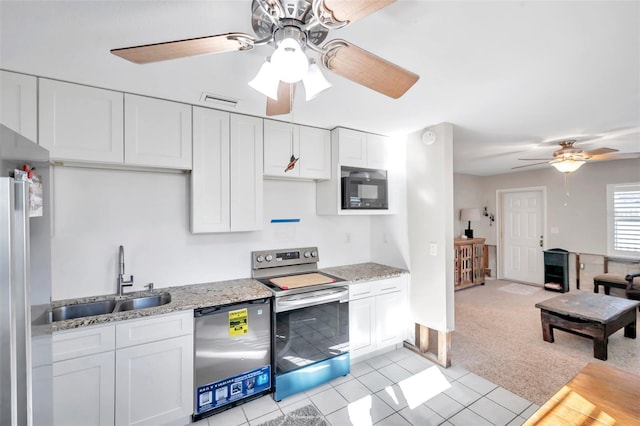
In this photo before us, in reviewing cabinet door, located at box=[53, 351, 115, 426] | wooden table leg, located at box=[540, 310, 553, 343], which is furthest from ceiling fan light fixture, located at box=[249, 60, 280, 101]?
wooden table leg, located at box=[540, 310, 553, 343]

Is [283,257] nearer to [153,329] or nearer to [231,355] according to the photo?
[231,355]

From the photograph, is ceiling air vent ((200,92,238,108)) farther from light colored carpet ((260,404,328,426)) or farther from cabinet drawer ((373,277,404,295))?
light colored carpet ((260,404,328,426))

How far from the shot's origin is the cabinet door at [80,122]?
1.77 m

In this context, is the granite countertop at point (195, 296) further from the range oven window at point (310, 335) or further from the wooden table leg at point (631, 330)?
the wooden table leg at point (631, 330)

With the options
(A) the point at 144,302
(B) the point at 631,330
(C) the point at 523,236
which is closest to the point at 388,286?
(A) the point at 144,302

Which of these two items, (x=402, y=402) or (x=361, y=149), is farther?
(x=361, y=149)

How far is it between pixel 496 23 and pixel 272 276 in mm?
2487

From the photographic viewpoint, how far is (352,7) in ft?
2.82

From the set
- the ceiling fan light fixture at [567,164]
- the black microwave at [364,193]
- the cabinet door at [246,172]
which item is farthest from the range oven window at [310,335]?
the ceiling fan light fixture at [567,164]

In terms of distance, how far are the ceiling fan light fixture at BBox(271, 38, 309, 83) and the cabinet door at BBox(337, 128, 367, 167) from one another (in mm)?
1808

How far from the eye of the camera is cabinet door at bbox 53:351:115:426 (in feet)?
5.25

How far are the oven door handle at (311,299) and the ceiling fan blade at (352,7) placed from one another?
1.94 meters

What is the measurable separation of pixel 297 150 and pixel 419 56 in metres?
1.43

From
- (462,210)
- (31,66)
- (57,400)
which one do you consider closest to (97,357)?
(57,400)
